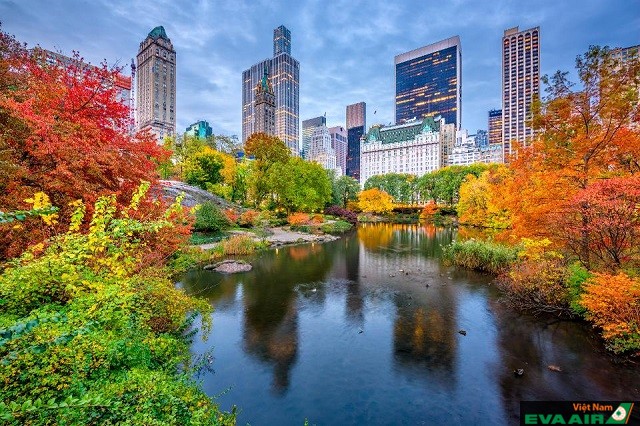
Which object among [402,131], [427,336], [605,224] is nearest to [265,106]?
[402,131]

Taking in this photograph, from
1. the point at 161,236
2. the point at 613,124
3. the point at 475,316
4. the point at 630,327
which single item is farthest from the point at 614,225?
the point at 161,236

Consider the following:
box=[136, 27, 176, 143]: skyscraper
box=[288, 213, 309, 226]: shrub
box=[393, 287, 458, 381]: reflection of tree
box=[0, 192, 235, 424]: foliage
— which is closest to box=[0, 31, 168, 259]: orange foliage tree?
box=[0, 192, 235, 424]: foliage

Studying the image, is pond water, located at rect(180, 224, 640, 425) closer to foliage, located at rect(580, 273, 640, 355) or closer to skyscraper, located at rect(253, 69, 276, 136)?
foliage, located at rect(580, 273, 640, 355)

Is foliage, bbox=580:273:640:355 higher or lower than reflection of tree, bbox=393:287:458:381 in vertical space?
higher

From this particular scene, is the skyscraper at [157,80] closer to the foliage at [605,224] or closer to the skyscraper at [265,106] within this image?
the skyscraper at [265,106]

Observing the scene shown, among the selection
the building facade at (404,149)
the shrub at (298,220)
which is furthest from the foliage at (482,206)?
the building facade at (404,149)

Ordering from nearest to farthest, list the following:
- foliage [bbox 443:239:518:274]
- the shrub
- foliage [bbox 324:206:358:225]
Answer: foliage [bbox 443:239:518:274]
the shrub
foliage [bbox 324:206:358:225]

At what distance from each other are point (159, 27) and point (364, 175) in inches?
4950

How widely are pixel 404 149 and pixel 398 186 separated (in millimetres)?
59991

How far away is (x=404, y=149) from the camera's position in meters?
139

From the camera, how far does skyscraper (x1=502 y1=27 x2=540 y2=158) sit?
6457 inches

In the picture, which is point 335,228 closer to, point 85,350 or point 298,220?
point 298,220

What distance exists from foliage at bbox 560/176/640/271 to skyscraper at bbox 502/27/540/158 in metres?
175

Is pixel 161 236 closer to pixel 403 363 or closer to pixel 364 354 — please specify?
pixel 364 354
